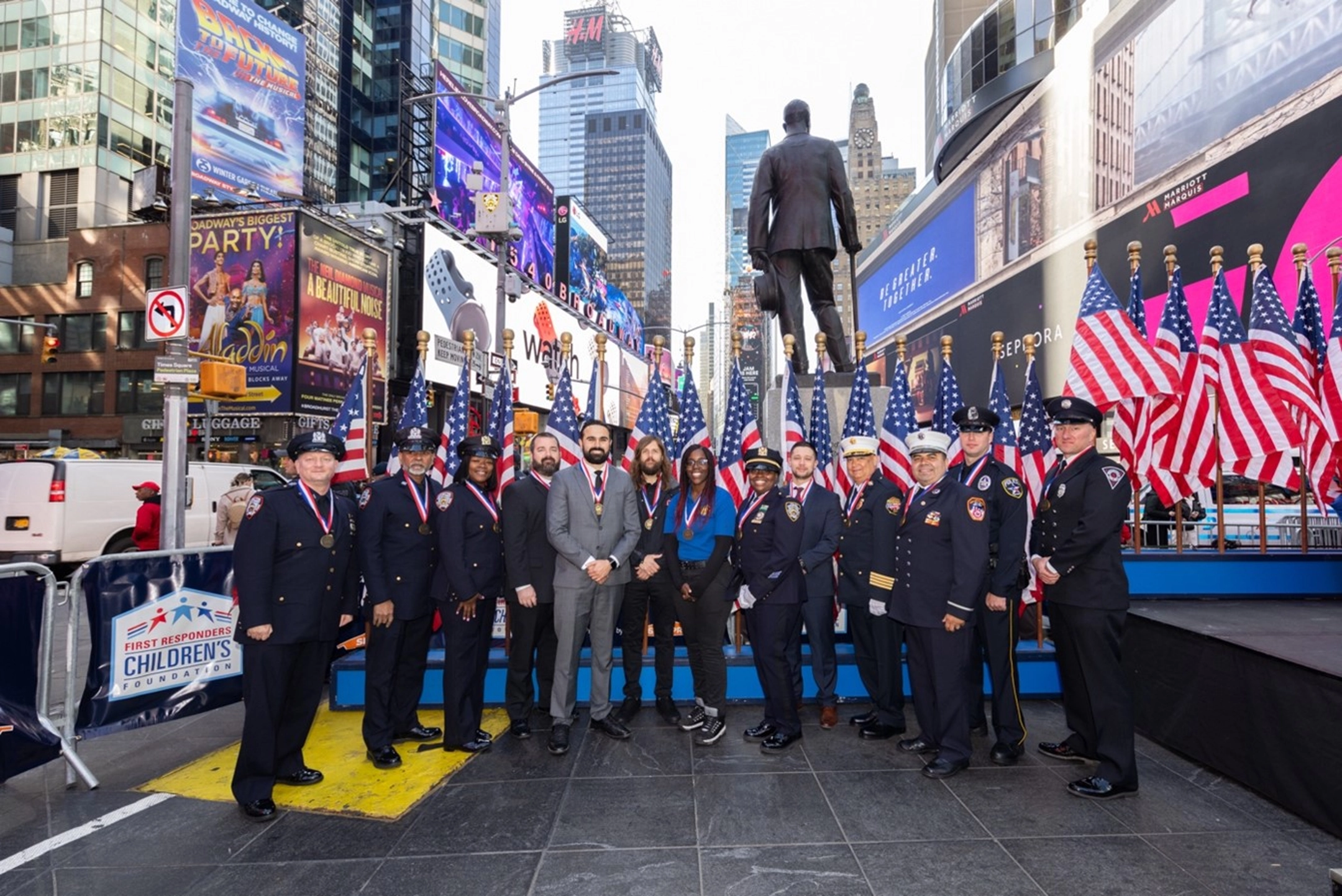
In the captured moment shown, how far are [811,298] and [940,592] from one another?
451cm

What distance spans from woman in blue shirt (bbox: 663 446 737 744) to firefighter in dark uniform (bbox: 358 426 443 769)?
172 cm

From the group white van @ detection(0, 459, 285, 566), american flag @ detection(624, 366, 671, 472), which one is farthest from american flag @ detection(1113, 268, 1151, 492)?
white van @ detection(0, 459, 285, 566)

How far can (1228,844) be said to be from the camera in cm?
383

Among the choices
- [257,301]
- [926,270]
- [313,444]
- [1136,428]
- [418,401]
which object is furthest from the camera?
[926,270]

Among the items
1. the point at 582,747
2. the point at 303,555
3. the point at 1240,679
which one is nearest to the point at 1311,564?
the point at 1240,679

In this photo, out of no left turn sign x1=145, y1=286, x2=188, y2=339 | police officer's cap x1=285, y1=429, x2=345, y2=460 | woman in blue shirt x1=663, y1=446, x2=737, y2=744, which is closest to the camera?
police officer's cap x1=285, y1=429, x2=345, y2=460

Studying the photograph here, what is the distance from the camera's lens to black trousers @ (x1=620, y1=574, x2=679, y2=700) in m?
5.81

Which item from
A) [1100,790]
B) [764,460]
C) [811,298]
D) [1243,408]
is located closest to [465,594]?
[764,460]

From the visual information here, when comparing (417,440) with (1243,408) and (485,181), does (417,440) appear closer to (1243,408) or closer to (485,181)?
(1243,408)

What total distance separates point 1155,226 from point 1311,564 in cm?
1812

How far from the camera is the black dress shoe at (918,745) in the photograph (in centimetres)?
516

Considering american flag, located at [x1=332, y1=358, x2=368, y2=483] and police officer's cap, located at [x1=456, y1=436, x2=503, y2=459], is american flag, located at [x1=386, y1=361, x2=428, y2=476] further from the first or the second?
police officer's cap, located at [x1=456, y1=436, x2=503, y2=459]

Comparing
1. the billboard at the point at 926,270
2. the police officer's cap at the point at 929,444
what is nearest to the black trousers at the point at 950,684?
the police officer's cap at the point at 929,444

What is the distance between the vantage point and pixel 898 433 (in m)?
7.04
